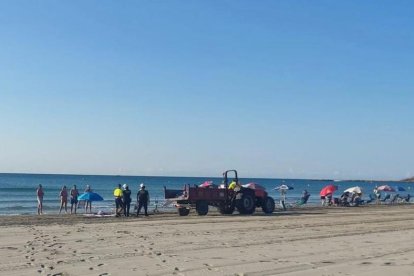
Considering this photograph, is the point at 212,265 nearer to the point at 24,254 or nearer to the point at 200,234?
the point at 24,254

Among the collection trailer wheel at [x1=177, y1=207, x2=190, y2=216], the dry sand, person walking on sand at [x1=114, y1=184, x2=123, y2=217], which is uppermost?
person walking on sand at [x1=114, y1=184, x2=123, y2=217]

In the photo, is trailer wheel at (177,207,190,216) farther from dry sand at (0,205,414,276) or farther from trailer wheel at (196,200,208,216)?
dry sand at (0,205,414,276)

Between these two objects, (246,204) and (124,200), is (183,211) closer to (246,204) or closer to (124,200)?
(124,200)

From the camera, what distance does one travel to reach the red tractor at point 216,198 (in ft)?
77.0

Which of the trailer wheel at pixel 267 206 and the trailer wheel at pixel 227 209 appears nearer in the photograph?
the trailer wheel at pixel 227 209

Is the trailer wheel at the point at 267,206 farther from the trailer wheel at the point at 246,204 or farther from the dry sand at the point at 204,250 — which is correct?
the dry sand at the point at 204,250

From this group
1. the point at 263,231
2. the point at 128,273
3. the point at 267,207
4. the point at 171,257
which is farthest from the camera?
the point at 267,207

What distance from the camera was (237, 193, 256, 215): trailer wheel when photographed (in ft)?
78.5

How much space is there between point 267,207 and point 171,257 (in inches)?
585

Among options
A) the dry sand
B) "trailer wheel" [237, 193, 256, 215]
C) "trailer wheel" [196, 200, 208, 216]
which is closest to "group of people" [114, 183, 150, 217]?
"trailer wheel" [196, 200, 208, 216]

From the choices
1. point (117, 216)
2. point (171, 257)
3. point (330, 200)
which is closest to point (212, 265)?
point (171, 257)

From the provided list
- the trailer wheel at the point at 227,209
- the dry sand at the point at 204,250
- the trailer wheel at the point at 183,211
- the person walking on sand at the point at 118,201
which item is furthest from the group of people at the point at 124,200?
the dry sand at the point at 204,250

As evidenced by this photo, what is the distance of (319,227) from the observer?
17641 mm

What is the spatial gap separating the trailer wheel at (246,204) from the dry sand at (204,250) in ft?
21.8
